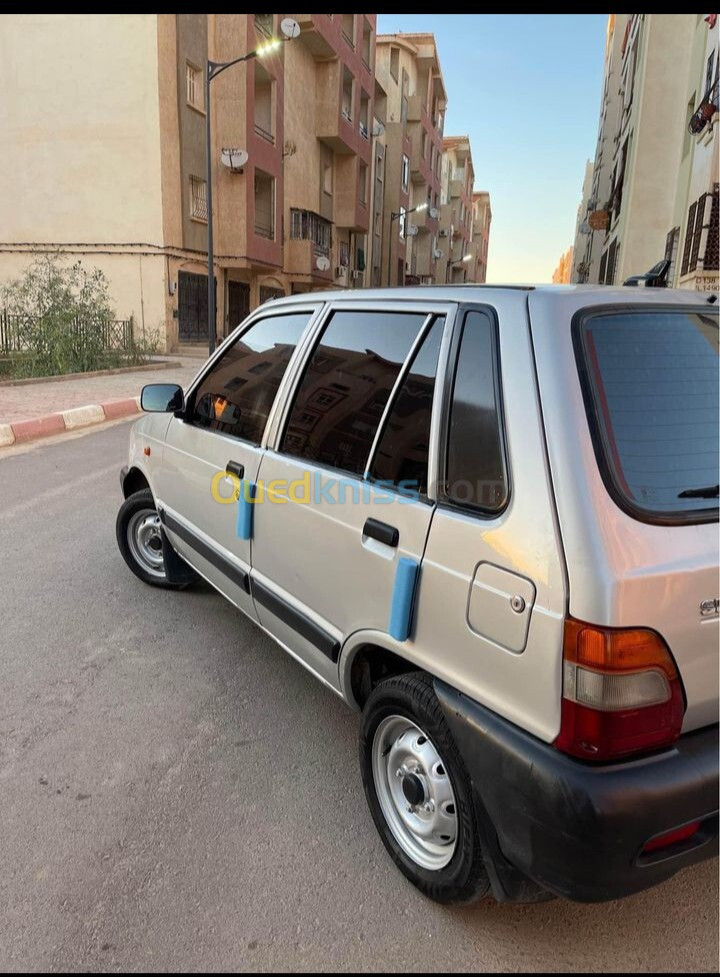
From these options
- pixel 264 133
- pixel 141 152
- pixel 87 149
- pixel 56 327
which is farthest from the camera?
pixel 264 133

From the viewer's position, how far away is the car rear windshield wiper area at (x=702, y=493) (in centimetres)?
167

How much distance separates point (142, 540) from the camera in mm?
4262

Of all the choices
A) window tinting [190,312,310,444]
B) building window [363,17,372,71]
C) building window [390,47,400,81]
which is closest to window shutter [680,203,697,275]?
window tinting [190,312,310,444]

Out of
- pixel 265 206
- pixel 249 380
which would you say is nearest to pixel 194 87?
pixel 265 206

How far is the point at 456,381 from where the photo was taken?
6.36 ft

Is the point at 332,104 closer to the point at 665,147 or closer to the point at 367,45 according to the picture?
the point at 367,45

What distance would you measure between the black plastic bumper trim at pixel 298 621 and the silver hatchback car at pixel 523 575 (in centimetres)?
1

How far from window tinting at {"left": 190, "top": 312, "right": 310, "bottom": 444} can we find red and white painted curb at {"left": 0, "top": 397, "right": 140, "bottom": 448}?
21.0 feet

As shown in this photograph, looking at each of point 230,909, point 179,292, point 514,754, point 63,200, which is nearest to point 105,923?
point 230,909

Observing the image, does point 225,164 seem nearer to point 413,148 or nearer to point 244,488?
point 244,488

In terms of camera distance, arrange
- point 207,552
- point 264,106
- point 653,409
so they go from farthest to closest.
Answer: point 264,106 → point 207,552 → point 653,409

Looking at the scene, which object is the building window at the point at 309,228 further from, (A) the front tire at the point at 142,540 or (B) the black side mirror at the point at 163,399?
(B) the black side mirror at the point at 163,399

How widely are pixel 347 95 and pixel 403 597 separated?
119ft

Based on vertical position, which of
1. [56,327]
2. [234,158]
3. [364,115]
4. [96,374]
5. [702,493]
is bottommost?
[96,374]
